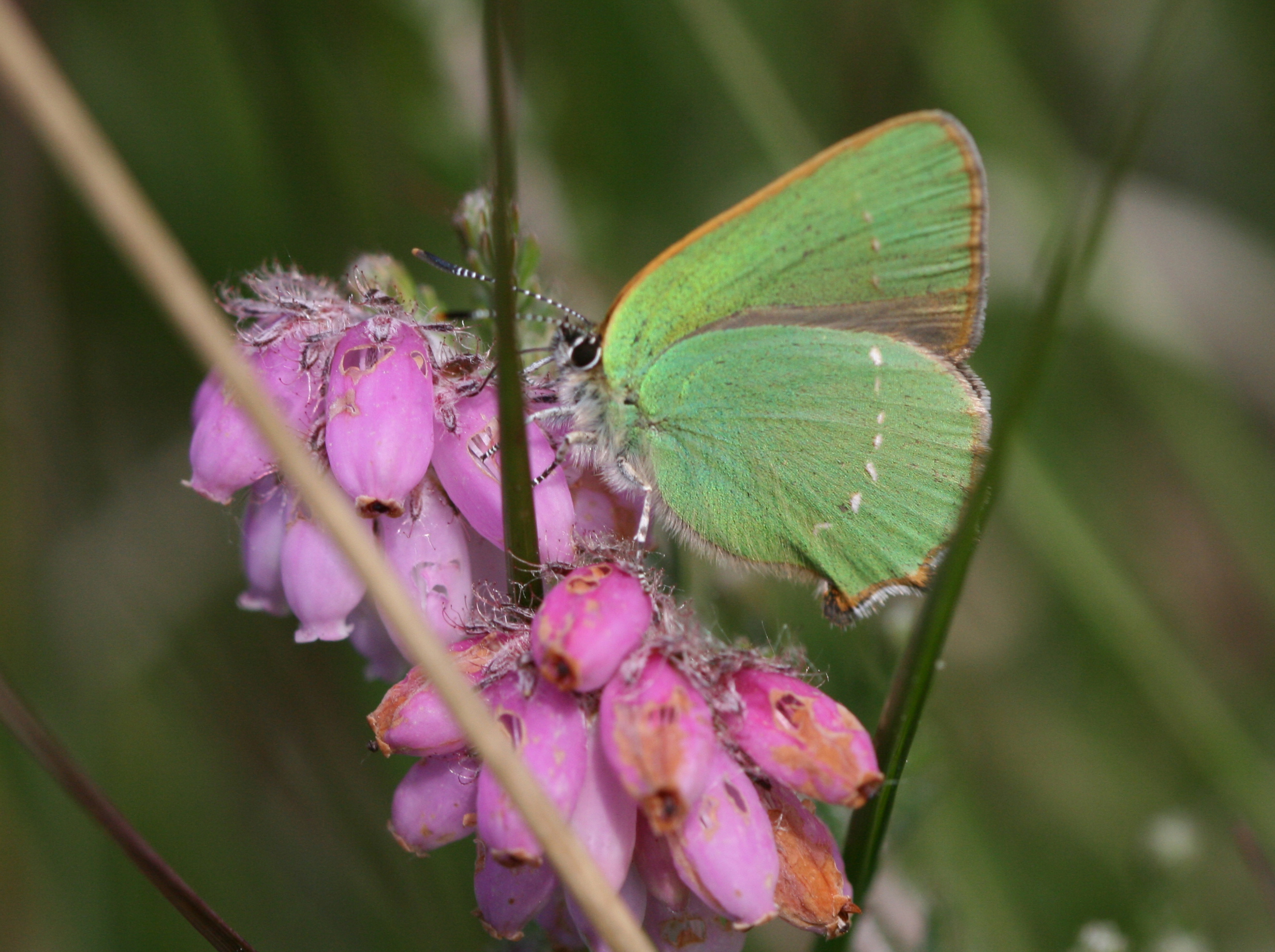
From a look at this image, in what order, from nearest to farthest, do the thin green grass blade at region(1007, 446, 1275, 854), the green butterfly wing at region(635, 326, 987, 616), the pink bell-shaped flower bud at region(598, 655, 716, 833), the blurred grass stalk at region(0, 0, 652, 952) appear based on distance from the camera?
the blurred grass stalk at region(0, 0, 652, 952)
the pink bell-shaped flower bud at region(598, 655, 716, 833)
the green butterfly wing at region(635, 326, 987, 616)
the thin green grass blade at region(1007, 446, 1275, 854)

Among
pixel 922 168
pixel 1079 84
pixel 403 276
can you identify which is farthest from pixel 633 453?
pixel 1079 84

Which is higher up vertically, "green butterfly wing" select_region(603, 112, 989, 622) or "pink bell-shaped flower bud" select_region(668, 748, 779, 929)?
"green butterfly wing" select_region(603, 112, 989, 622)

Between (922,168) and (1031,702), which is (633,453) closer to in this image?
(922,168)

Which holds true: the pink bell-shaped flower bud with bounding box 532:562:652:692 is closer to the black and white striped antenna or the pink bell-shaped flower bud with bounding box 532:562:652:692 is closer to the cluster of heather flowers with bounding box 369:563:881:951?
the cluster of heather flowers with bounding box 369:563:881:951

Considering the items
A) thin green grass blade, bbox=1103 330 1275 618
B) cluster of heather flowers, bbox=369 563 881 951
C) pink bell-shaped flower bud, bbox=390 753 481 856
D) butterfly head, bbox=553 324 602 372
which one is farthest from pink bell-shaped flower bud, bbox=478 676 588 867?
thin green grass blade, bbox=1103 330 1275 618

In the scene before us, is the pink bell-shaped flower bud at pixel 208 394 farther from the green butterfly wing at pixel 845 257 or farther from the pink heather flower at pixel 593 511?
the green butterfly wing at pixel 845 257

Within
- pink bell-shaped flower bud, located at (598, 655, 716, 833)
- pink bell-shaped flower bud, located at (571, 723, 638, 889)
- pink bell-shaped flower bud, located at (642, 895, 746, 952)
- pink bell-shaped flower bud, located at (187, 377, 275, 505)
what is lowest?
pink bell-shaped flower bud, located at (642, 895, 746, 952)
